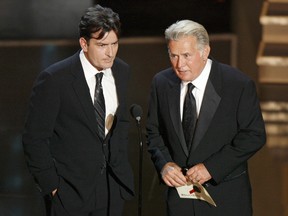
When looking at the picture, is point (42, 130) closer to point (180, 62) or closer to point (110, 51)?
point (110, 51)

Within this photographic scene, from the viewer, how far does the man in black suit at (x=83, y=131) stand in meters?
3.04

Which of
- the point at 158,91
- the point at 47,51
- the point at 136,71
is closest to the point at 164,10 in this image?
the point at 136,71

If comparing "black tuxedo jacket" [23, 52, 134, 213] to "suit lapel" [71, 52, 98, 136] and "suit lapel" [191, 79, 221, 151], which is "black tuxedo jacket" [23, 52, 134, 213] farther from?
"suit lapel" [191, 79, 221, 151]

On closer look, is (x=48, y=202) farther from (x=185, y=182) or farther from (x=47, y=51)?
(x=47, y=51)

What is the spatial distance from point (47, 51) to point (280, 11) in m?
2.53

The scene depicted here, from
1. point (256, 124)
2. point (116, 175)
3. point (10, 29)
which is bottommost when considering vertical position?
point (10, 29)

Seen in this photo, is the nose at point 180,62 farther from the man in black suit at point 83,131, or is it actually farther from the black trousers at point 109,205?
the black trousers at point 109,205

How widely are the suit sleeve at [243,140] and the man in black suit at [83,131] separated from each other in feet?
1.53

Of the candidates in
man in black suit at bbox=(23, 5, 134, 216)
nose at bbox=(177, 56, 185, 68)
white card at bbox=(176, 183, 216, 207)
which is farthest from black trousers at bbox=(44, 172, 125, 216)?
nose at bbox=(177, 56, 185, 68)

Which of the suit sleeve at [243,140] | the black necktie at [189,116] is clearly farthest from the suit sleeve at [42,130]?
the suit sleeve at [243,140]

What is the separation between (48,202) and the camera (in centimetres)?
324

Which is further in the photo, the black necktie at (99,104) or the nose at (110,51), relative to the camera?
the black necktie at (99,104)

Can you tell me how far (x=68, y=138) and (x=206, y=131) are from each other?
0.61 meters

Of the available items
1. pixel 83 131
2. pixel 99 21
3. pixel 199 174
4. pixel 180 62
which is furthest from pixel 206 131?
pixel 99 21
